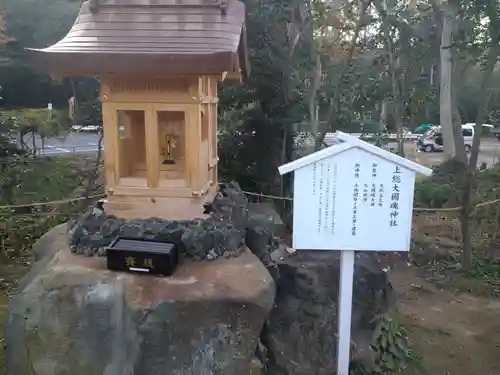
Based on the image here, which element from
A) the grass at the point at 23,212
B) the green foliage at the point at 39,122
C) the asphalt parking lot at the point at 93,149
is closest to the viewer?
the grass at the point at 23,212

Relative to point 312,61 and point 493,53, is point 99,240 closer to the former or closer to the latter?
point 312,61

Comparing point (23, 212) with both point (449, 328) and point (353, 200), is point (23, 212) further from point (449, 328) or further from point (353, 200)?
point (449, 328)

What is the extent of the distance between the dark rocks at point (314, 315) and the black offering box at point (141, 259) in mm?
1379

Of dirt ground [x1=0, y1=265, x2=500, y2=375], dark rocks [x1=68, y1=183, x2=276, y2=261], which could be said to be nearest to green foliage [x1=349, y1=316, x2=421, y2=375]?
dirt ground [x1=0, y1=265, x2=500, y2=375]

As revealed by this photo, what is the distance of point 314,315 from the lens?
5.21m

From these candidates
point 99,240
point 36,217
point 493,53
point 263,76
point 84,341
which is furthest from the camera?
point 36,217

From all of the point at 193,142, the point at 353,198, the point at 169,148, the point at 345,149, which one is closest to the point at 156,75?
the point at 193,142

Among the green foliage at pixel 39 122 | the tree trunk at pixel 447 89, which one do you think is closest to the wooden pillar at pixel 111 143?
the green foliage at pixel 39 122

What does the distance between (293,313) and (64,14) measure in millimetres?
18563

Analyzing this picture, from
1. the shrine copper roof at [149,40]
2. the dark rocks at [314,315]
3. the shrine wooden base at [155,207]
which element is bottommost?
the dark rocks at [314,315]

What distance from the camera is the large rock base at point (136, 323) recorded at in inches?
157

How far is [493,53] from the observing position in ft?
25.8

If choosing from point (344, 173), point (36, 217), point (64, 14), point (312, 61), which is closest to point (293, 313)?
point (344, 173)

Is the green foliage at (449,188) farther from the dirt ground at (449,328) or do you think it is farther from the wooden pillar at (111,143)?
the wooden pillar at (111,143)
